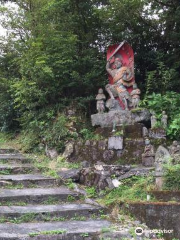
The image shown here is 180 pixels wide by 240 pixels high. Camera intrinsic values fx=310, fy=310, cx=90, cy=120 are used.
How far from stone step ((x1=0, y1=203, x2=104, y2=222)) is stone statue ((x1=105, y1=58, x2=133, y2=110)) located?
4304 mm

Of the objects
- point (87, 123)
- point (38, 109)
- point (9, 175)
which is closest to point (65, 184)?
point (9, 175)

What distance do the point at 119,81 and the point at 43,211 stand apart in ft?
17.5

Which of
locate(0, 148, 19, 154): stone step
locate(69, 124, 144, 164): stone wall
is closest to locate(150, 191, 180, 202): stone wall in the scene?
locate(69, 124, 144, 164): stone wall

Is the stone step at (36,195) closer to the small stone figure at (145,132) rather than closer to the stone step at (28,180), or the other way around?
the stone step at (28,180)

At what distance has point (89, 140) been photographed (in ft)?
26.6

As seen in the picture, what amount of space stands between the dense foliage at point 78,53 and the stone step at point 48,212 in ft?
11.2

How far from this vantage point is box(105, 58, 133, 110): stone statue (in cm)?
919

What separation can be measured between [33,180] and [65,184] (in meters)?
0.70

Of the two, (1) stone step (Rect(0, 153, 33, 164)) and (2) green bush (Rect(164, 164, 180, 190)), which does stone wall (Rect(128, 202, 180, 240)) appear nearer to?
(2) green bush (Rect(164, 164, 180, 190))

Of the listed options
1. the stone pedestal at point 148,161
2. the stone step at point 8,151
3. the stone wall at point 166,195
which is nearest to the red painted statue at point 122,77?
the stone pedestal at point 148,161

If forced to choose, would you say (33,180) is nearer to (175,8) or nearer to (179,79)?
(179,79)

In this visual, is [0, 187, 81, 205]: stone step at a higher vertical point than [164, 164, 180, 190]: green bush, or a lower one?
lower

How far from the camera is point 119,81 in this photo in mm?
9477

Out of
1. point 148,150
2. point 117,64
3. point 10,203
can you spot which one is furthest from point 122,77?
point 10,203
